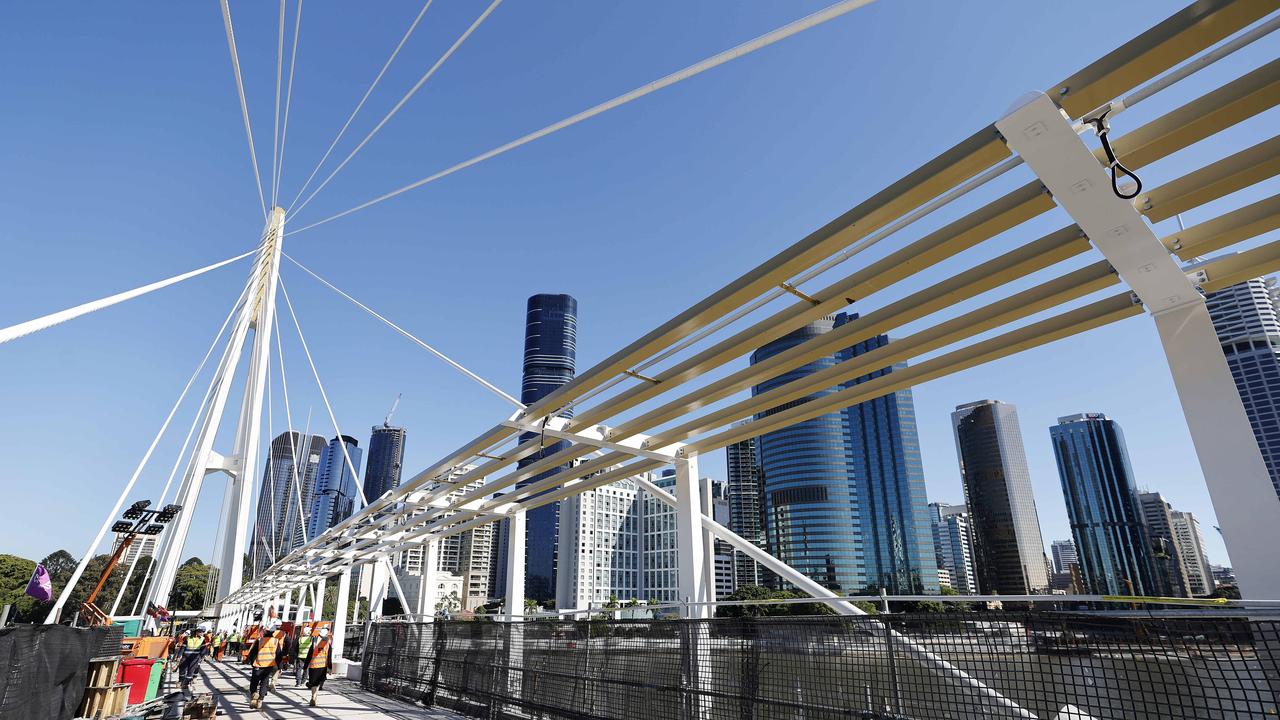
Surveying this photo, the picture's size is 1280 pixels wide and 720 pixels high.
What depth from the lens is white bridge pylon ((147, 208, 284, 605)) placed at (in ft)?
52.5

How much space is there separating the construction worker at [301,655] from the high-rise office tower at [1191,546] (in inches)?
7420

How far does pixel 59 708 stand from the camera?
287 inches

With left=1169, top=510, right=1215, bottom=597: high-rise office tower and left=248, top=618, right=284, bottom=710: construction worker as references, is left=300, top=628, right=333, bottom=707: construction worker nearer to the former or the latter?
left=248, top=618, right=284, bottom=710: construction worker

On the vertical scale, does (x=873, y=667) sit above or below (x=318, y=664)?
above

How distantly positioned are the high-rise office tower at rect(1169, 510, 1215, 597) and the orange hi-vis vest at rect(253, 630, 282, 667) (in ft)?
627

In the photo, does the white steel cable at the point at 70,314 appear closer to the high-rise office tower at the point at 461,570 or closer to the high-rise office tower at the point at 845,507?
the high-rise office tower at the point at 461,570

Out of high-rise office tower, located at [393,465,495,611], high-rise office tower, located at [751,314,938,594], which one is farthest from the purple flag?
high-rise office tower, located at [751,314,938,594]

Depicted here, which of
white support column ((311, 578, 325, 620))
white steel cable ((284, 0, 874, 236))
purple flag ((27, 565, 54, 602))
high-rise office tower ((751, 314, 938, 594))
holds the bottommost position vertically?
white support column ((311, 578, 325, 620))

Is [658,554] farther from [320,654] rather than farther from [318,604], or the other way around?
[320,654]

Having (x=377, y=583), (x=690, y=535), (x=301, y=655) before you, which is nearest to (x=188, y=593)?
(x=377, y=583)

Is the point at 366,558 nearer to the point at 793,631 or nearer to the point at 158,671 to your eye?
the point at 158,671

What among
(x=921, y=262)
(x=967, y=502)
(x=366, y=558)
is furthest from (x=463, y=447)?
(x=967, y=502)

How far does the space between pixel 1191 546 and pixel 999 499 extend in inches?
1601

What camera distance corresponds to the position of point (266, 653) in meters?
11.2
